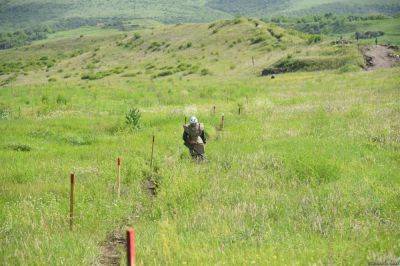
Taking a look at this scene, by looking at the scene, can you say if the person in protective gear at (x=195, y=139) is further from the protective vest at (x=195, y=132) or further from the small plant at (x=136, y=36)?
the small plant at (x=136, y=36)

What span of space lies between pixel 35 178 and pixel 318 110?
14183 millimetres

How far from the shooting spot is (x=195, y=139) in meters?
13.8

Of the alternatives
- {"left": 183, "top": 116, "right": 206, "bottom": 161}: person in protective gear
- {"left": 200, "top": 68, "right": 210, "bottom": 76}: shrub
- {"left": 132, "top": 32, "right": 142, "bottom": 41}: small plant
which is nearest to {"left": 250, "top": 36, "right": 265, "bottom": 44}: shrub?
{"left": 200, "top": 68, "right": 210, "bottom": 76}: shrub

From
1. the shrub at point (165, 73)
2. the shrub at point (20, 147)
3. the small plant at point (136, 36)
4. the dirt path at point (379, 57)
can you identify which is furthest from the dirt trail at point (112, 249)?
the small plant at point (136, 36)

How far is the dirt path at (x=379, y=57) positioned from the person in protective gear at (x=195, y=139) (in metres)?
39.7

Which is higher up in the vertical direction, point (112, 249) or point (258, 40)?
point (112, 249)

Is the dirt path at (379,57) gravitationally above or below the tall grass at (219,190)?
below

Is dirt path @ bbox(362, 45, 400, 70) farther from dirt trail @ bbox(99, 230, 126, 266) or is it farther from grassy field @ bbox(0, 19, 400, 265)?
dirt trail @ bbox(99, 230, 126, 266)

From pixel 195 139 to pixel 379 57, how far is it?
148 ft

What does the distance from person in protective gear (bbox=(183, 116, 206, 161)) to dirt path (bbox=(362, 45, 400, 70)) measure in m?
39.7

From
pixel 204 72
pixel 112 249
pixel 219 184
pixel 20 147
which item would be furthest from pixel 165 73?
pixel 112 249

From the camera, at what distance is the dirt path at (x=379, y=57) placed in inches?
1973

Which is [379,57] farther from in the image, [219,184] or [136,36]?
[136,36]

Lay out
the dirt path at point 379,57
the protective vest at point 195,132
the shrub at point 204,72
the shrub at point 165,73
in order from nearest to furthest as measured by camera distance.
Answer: the protective vest at point 195,132 < the dirt path at point 379,57 < the shrub at point 204,72 < the shrub at point 165,73
